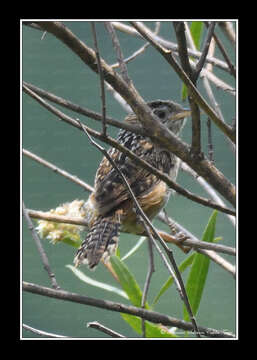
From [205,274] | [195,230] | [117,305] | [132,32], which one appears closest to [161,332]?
[205,274]

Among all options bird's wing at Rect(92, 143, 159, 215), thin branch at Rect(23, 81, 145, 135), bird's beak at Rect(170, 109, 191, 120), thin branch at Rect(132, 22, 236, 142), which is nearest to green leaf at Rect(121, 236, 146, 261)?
bird's wing at Rect(92, 143, 159, 215)

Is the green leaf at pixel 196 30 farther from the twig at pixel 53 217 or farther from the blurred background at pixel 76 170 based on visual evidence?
the twig at pixel 53 217

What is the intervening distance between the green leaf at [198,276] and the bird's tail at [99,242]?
344 millimetres

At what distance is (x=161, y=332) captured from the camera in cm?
222

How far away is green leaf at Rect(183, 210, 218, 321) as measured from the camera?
232 cm

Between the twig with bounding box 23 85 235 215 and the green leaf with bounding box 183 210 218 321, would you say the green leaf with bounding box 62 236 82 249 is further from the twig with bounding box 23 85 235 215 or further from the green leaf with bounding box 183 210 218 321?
the twig with bounding box 23 85 235 215

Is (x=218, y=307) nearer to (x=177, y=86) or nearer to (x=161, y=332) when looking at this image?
(x=161, y=332)

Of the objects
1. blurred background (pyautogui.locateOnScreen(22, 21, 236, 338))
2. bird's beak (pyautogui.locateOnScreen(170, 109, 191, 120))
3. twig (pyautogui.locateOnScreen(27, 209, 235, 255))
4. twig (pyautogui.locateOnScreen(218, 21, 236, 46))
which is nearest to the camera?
twig (pyautogui.locateOnScreen(27, 209, 235, 255))

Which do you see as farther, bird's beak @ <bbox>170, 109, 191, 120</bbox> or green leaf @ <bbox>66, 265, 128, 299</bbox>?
bird's beak @ <bbox>170, 109, 191, 120</bbox>

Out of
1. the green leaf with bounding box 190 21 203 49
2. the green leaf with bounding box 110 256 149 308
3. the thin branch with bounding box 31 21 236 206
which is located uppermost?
the green leaf with bounding box 190 21 203 49

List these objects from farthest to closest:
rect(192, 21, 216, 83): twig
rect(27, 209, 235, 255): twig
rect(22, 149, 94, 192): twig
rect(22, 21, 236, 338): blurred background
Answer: rect(22, 149, 94, 192): twig → rect(22, 21, 236, 338): blurred background → rect(27, 209, 235, 255): twig → rect(192, 21, 216, 83): twig

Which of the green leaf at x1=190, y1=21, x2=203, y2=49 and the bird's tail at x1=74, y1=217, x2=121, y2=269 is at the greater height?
the green leaf at x1=190, y1=21, x2=203, y2=49

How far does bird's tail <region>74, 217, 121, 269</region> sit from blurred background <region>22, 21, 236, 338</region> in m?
0.18

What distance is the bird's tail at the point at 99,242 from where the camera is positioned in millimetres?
2430
